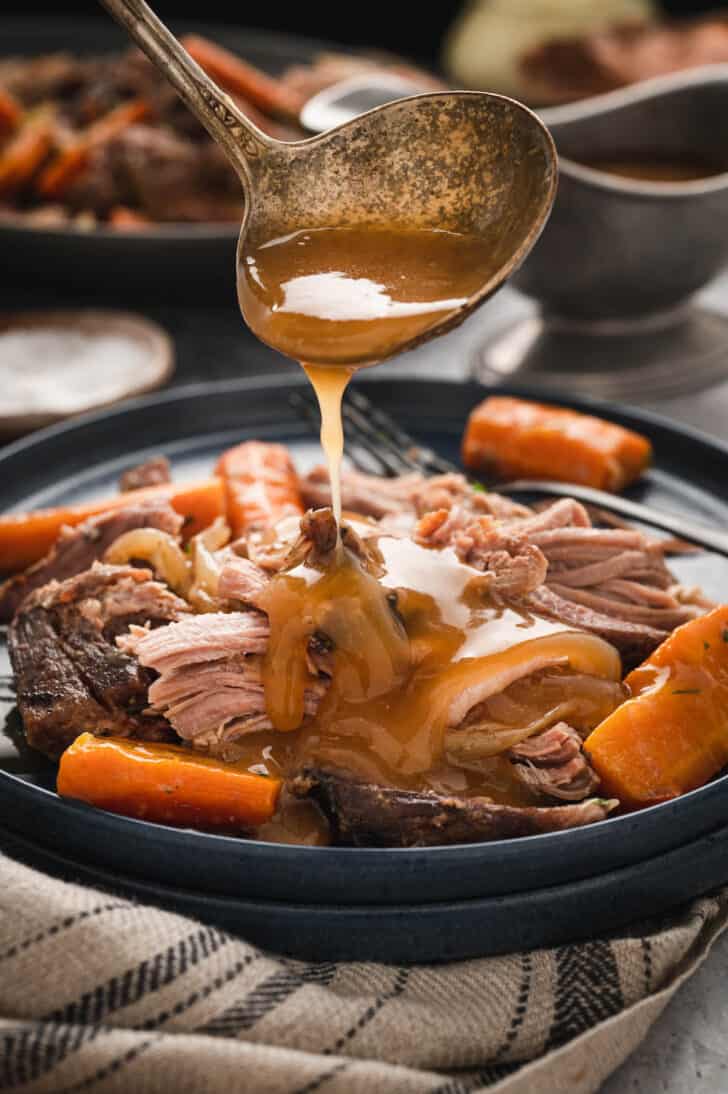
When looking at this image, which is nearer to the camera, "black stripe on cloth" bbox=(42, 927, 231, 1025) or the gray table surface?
"black stripe on cloth" bbox=(42, 927, 231, 1025)

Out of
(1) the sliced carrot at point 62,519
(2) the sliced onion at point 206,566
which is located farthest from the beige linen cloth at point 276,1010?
(1) the sliced carrot at point 62,519

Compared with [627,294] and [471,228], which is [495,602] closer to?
[471,228]

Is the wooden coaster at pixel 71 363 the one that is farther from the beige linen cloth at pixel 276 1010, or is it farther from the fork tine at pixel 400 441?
the beige linen cloth at pixel 276 1010

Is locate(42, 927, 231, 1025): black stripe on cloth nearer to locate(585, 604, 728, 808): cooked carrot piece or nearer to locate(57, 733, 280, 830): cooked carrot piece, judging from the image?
locate(57, 733, 280, 830): cooked carrot piece

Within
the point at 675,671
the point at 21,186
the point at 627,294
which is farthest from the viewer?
the point at 21,186

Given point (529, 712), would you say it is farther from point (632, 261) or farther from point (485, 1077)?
point (632, 261)

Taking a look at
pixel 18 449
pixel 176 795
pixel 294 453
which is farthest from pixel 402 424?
pixel 176 795

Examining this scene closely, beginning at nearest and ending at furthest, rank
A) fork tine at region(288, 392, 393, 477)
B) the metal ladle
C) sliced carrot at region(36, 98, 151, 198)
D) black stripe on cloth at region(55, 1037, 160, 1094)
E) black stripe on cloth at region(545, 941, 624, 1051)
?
1. black stripe on cloth at region(55, 1037, 160, 1094)
2. black stripe on cloth at region(545, 941, 624, 1051)
3. the metal ladle
4. fork tine at region(288, 392, 393, 477)
5. sliced carrot at region(36, 98, 151, 198)

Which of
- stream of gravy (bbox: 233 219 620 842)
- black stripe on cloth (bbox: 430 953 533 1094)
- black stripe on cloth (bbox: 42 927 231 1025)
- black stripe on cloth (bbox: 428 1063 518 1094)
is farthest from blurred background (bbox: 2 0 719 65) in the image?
black stripe on cloth (bbox: 428 1063 518 1094)
